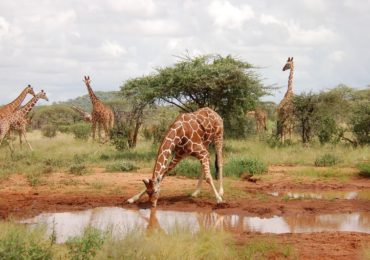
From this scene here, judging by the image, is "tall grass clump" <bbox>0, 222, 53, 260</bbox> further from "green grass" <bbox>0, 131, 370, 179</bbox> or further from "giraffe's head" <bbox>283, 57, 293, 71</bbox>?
"giraffe's head" <bbox>283, 57, 293, 71</bbox>

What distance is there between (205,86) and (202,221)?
8.72 m

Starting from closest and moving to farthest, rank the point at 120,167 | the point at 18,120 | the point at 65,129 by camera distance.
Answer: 1. the point at 120,167
2. the point at 18,120
3. the point at 65,129

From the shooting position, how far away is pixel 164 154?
11516 mm

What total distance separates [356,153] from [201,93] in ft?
18.3

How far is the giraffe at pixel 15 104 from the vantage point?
19547 millimetres

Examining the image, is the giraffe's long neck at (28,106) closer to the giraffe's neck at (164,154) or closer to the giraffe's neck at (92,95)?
the giraffe's neck at (92,95)

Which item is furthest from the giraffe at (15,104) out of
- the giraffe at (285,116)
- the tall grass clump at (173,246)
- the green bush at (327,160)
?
the tall grass clump at (173,246)

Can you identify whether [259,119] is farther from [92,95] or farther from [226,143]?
[92,95]

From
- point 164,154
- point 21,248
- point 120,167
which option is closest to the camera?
point 21,248

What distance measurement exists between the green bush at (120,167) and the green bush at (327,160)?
573 centimetres

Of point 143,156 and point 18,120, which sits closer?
point 143,156

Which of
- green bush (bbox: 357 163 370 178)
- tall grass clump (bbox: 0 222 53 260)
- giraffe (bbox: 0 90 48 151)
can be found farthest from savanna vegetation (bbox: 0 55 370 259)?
tall grass clump (bbox: 0 222 53 260)

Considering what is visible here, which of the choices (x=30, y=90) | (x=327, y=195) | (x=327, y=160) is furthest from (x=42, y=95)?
(x=327, y=195)

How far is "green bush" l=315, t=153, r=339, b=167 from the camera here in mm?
17417
